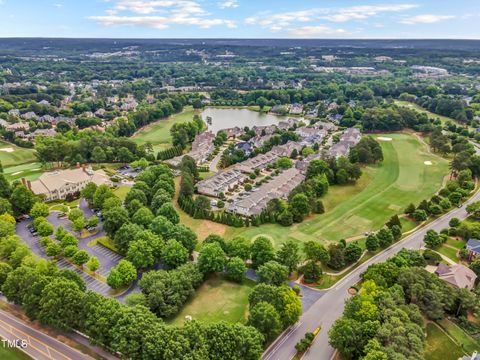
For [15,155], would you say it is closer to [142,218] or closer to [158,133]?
[158,133]

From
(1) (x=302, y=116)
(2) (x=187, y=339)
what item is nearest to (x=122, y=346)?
(2) (x=187, y=339)

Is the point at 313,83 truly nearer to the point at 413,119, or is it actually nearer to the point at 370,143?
the point at 413,119

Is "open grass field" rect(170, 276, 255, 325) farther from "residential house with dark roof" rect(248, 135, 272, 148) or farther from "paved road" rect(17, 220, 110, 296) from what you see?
"residential house with dark roof" rect(248, 135, 272, 148)

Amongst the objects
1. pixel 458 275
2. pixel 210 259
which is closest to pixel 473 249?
pixel 458 275

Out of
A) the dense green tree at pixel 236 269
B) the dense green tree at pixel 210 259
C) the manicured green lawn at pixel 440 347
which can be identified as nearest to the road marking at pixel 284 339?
the dense green tree at pixel 236 269

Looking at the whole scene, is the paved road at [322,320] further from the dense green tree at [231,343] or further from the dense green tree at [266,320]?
the dense green tree at [231,343]

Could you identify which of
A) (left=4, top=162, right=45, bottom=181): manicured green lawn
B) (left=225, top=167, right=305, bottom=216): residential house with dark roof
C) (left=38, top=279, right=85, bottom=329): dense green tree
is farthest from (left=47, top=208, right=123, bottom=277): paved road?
(left=4, top=162, right=45, bottom=181): manicured green lawn
